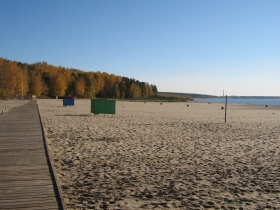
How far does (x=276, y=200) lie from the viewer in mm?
5398

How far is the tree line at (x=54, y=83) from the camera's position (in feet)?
271

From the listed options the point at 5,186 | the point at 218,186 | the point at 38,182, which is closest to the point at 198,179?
the point at 218,186

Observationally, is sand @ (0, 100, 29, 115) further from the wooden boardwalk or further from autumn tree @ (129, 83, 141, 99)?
autumn tree @ (129, 83, 141, 99)

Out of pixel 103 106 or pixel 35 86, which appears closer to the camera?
pixel 103 106

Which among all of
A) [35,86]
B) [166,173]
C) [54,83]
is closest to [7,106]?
[166,173]

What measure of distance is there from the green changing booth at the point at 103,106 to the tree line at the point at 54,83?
168 ft

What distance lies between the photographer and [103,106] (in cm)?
2455

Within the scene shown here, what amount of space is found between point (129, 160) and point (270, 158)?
14.2 feet

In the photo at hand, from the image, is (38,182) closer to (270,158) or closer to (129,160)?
(129,160)

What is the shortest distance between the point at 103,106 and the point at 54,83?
8509 cm

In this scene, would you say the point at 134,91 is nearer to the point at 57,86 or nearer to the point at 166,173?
the point at 57,86

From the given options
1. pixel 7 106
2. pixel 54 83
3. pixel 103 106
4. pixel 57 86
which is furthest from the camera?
pixel 54 83

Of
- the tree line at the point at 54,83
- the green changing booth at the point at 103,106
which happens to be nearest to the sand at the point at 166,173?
the green changing booth at the point at 103,106

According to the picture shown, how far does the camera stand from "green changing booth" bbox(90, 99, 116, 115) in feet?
80.3
